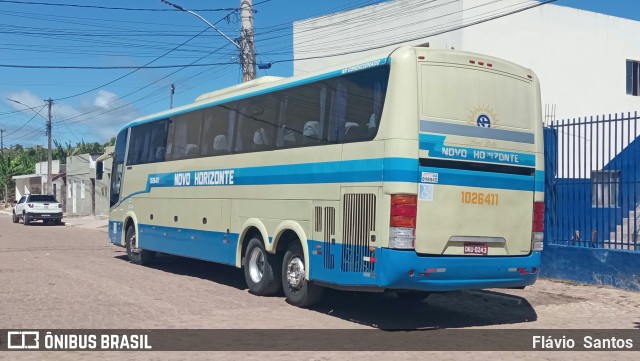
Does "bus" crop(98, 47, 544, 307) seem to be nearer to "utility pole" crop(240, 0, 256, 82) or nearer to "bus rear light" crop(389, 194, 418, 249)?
"bus rear light" crop(389, 194, 418, 249)

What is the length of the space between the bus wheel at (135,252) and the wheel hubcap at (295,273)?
279 inches

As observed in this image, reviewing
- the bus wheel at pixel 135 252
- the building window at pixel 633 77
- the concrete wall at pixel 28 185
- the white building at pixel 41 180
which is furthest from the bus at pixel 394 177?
the concrete wall at pixel 28 185

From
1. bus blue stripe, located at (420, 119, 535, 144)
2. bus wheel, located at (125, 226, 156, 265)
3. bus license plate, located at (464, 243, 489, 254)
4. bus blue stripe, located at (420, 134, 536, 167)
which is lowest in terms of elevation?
bus wheel, located at (125, 226, 156, 265)

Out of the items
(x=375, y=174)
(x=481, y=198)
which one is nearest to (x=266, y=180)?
(x=375, y=174)

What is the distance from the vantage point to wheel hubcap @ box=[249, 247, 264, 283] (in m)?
11.8

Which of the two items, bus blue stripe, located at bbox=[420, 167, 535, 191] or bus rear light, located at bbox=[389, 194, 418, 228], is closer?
bus rear light, located at bbox=[389, 194, 418, 228]

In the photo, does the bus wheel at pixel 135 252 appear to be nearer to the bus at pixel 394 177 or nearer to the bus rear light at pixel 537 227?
the bus at pixel 394 177

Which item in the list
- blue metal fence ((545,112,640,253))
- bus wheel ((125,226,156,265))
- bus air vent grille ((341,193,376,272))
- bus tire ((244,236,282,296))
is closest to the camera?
bus air vent grille ((341,193,376,272))

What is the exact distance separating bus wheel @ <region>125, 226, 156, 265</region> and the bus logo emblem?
33.8 feet

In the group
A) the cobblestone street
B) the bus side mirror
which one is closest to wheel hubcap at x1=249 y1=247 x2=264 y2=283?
the cobblestone street

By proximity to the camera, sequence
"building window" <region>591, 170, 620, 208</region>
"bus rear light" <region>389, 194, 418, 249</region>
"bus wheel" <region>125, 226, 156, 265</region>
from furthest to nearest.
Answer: "bus wheel" <region>125, 226, 156, 265</region> → "building window" <region>591, 170, 620, 208</region> → "bus rear light" <region>389, 194, 418, 249</region>

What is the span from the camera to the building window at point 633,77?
3017cm

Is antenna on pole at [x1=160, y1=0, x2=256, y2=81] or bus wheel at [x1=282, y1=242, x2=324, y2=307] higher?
antenna on pole at [x1=160, y1=0, x2=256, y2=81]
